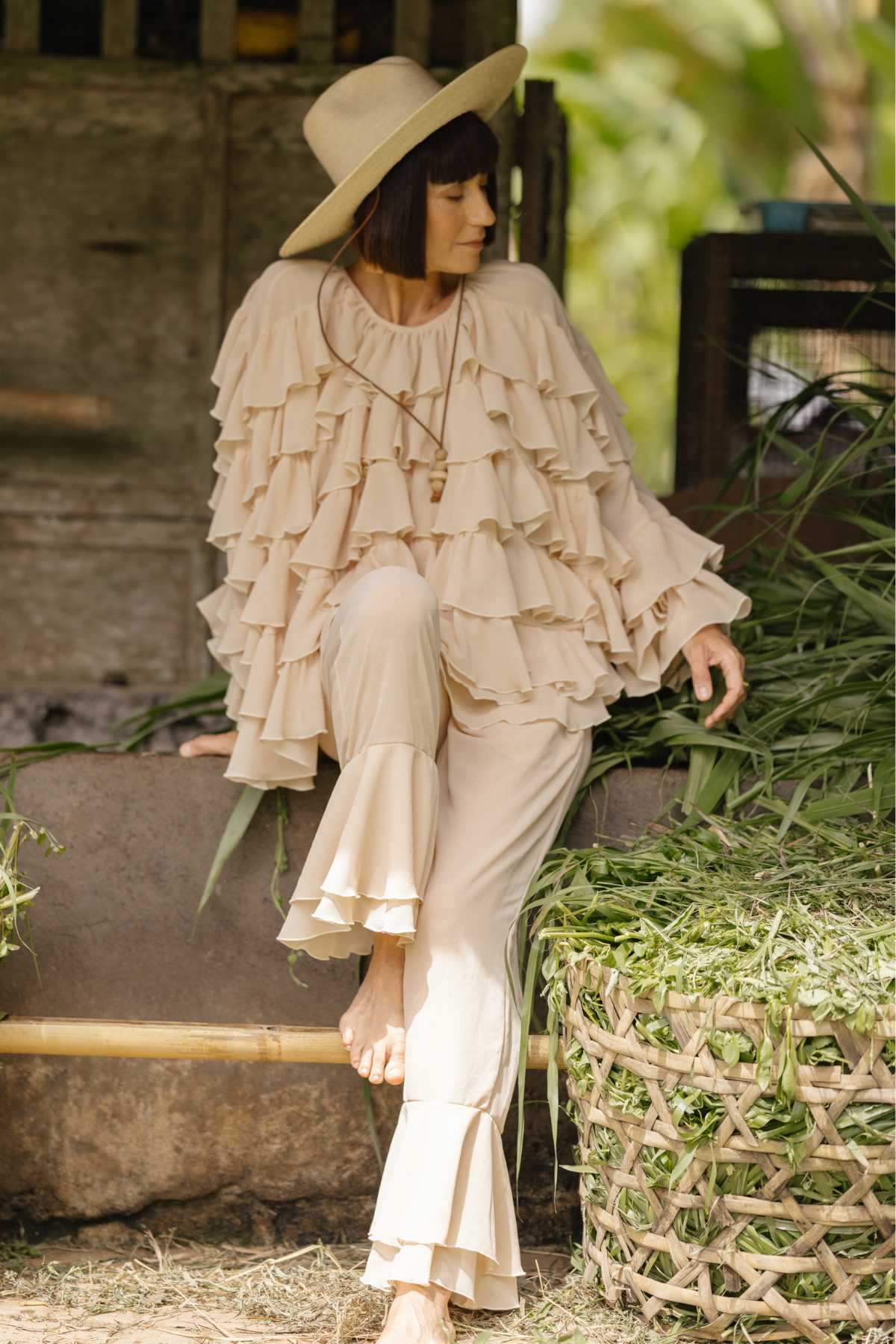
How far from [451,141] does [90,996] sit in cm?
136

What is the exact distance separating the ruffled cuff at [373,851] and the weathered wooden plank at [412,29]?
221 centimetres

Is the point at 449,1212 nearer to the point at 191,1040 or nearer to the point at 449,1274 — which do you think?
the point at 449,1274

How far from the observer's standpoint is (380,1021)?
183cm

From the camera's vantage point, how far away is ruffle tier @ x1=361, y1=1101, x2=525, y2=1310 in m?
1.65

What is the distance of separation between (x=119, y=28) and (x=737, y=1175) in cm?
299

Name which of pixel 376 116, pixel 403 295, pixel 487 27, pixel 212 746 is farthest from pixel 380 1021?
pixel 487 27

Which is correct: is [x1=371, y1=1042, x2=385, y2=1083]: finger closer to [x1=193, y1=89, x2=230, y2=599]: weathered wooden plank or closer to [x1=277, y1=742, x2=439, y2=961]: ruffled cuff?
[x1=277, y1=742, x2=439, y2=961]: ruffled cuff

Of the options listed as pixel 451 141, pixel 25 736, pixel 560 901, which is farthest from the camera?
pixel 25 736

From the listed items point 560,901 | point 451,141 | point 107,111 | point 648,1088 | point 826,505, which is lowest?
point 648,1088

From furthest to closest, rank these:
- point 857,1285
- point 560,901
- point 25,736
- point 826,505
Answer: point 25,736
point 826,505
point 560,901
point 857,1285

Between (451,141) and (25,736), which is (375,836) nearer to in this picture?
(451,141)

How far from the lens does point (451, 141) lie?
2.12 meters

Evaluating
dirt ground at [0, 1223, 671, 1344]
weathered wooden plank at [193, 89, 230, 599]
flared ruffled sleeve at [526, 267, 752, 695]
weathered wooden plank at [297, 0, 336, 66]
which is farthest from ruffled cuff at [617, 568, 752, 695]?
weathered wooden plank at [297, 0, 336, 66]

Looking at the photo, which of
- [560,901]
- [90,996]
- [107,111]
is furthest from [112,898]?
[107,111]
